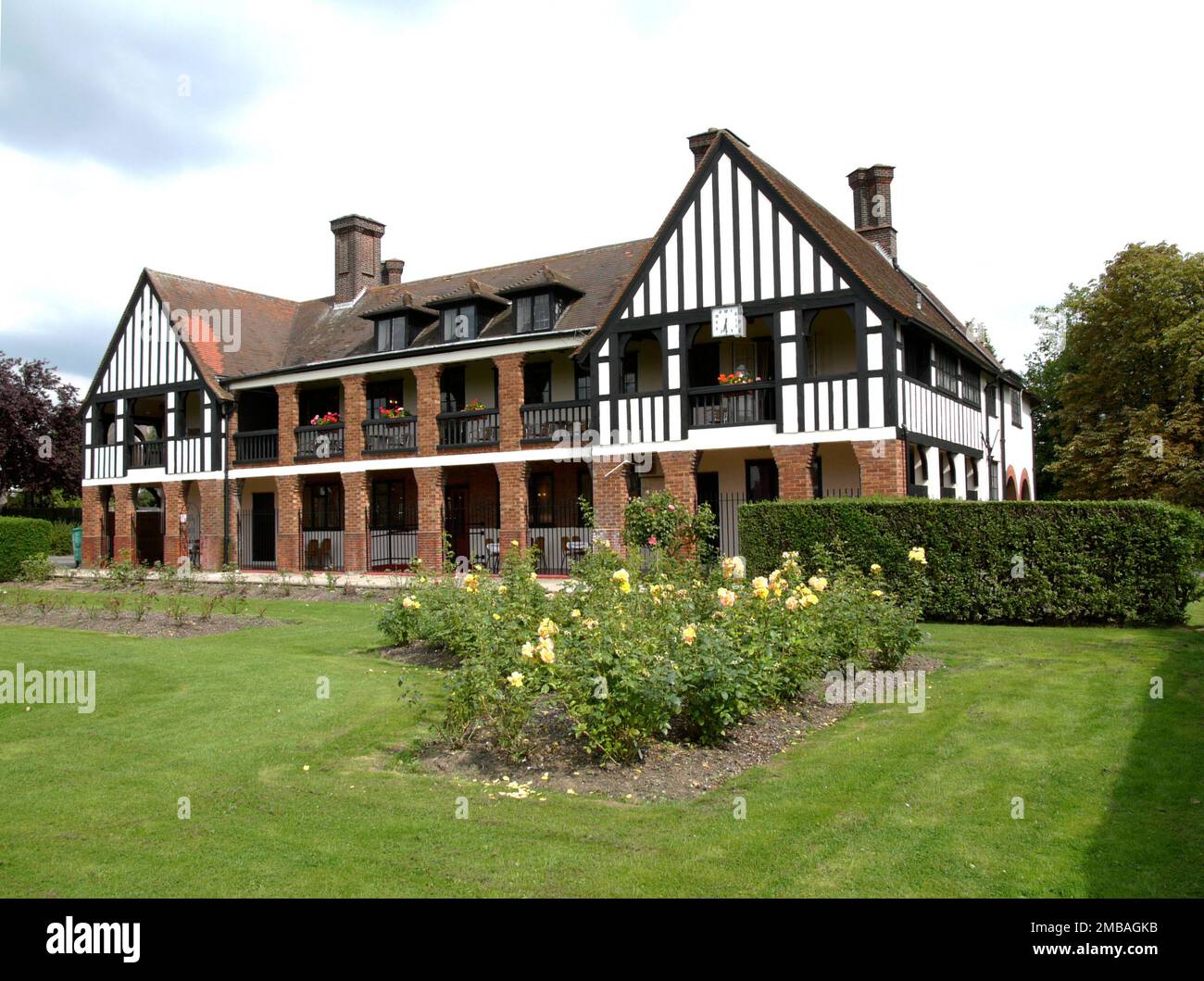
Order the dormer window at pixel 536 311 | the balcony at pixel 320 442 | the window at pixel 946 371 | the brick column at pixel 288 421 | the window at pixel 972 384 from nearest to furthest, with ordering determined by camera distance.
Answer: the window at pixel 946 371, the dormer window at pixel 536 311, the window at pixel 972 384, the balcony at pixel 320 442, the brick column at pixel 288 421

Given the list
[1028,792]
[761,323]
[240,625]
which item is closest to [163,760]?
[1028,792]

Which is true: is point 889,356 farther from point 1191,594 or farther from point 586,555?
point 586,555

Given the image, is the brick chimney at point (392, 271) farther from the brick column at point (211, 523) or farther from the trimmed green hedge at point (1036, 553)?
the trimmed green hedge at point (1036, 553)

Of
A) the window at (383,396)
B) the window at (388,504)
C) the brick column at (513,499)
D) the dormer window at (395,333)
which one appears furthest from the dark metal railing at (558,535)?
the dormer window at (395,333)

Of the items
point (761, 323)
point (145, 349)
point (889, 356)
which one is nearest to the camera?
point (889, 356)

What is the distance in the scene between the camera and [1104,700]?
8.34m

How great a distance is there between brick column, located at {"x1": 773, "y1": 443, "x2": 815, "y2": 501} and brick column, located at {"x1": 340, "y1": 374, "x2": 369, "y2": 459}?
41.7 ft

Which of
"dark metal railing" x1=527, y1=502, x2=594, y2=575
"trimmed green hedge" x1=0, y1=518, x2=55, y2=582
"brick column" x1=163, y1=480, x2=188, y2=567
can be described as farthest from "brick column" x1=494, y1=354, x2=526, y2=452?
"trimmed green hedge" x1=0, y1=518, x2=55, y2=582

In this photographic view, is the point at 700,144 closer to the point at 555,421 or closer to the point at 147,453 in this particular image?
the point at 555,421

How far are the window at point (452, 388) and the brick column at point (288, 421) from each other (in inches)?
183

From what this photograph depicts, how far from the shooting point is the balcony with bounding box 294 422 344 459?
2697 centimetres

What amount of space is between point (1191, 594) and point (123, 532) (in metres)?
29.7

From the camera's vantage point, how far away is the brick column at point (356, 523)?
83.6ft

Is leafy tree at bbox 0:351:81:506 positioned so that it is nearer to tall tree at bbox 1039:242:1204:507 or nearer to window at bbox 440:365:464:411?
→ window at bbox 440:365:464:411
